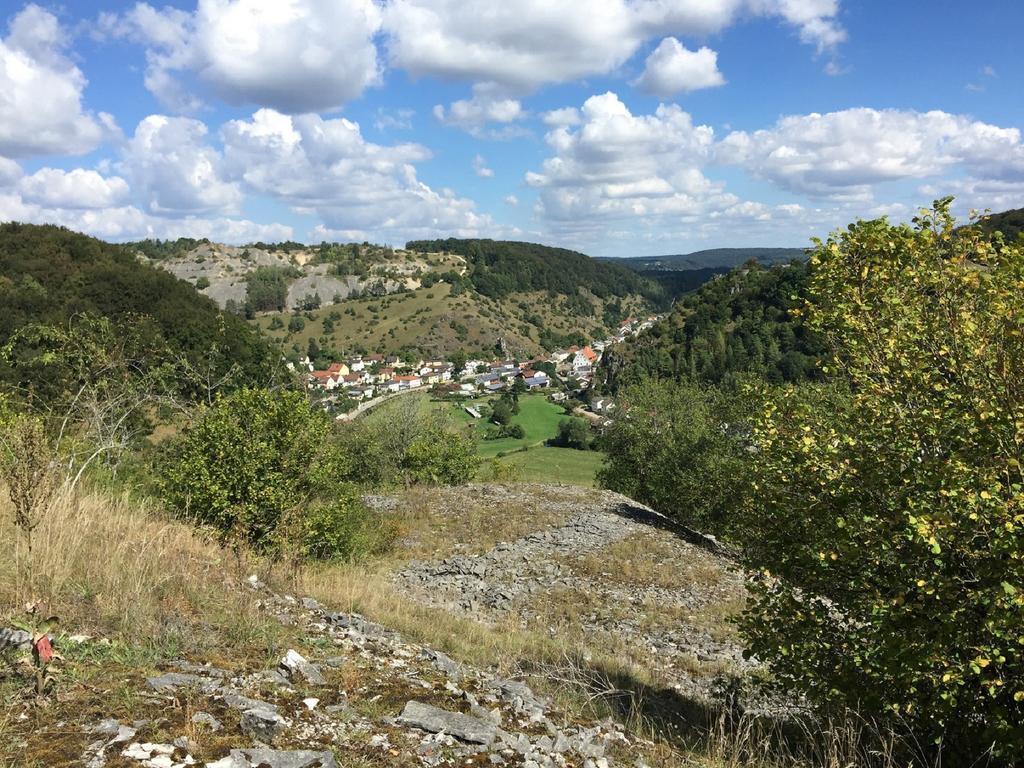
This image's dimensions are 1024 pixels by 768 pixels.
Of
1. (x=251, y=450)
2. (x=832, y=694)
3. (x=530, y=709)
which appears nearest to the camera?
(x=530, y=709)

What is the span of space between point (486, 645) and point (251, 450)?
8.08m

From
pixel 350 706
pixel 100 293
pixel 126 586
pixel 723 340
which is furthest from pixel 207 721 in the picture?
pixel 723 340

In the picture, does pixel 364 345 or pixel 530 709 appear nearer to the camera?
pixel 530 709

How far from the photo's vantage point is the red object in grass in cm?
338

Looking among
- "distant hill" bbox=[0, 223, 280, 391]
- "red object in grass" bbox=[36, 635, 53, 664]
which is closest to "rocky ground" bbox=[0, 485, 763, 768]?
"red object in grass" bbox=[36, 635, 53, 664]

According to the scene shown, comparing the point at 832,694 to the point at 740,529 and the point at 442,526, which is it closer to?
the point at 740,529

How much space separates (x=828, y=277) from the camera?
21.3 ft

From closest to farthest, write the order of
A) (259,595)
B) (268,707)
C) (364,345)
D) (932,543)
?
(268,707), (932,543), (259,595), (364,345)

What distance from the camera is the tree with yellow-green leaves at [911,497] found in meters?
4.45

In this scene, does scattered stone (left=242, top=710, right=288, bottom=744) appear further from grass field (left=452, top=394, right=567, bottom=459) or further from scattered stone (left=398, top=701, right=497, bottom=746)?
grass field (left=452, top=394, right=567, bottom=459)

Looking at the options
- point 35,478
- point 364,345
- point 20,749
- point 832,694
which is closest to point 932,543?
point 832,694

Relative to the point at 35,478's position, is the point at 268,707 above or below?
below

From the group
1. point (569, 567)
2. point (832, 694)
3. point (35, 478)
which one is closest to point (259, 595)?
point (35, 478)

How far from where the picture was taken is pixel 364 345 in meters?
175
